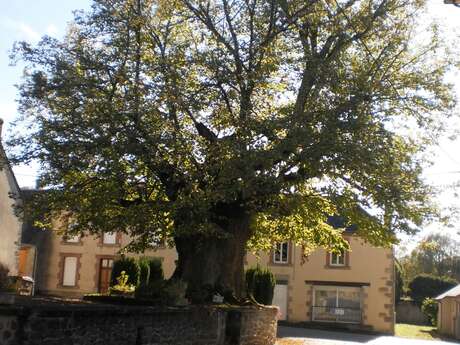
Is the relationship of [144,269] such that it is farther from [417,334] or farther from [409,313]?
[409,313]

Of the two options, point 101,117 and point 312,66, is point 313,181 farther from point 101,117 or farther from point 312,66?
point 101,117

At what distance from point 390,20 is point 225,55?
4.74 m

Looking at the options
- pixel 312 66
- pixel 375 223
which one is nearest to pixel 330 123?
pixel 312 66

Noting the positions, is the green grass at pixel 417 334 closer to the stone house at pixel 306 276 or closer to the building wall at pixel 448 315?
the building wall at pixel 448 315

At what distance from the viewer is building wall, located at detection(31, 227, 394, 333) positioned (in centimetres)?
3922

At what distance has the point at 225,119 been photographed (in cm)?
1717

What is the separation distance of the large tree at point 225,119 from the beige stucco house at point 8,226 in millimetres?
9418

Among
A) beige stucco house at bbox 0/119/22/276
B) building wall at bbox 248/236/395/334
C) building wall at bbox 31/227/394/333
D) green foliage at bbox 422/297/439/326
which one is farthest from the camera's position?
green foliage at bbox 422/297/439/326

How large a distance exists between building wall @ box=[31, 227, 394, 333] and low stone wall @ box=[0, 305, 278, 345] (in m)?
20.6

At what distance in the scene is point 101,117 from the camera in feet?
50.3

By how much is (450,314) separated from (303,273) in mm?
10723

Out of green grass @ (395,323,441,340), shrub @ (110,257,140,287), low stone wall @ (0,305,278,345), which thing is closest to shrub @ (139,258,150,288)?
shrub @ (110,257,140,287)

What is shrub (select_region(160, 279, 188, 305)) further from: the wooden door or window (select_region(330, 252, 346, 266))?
the wooden door

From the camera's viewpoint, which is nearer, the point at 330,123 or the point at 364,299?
the point at 330,123
